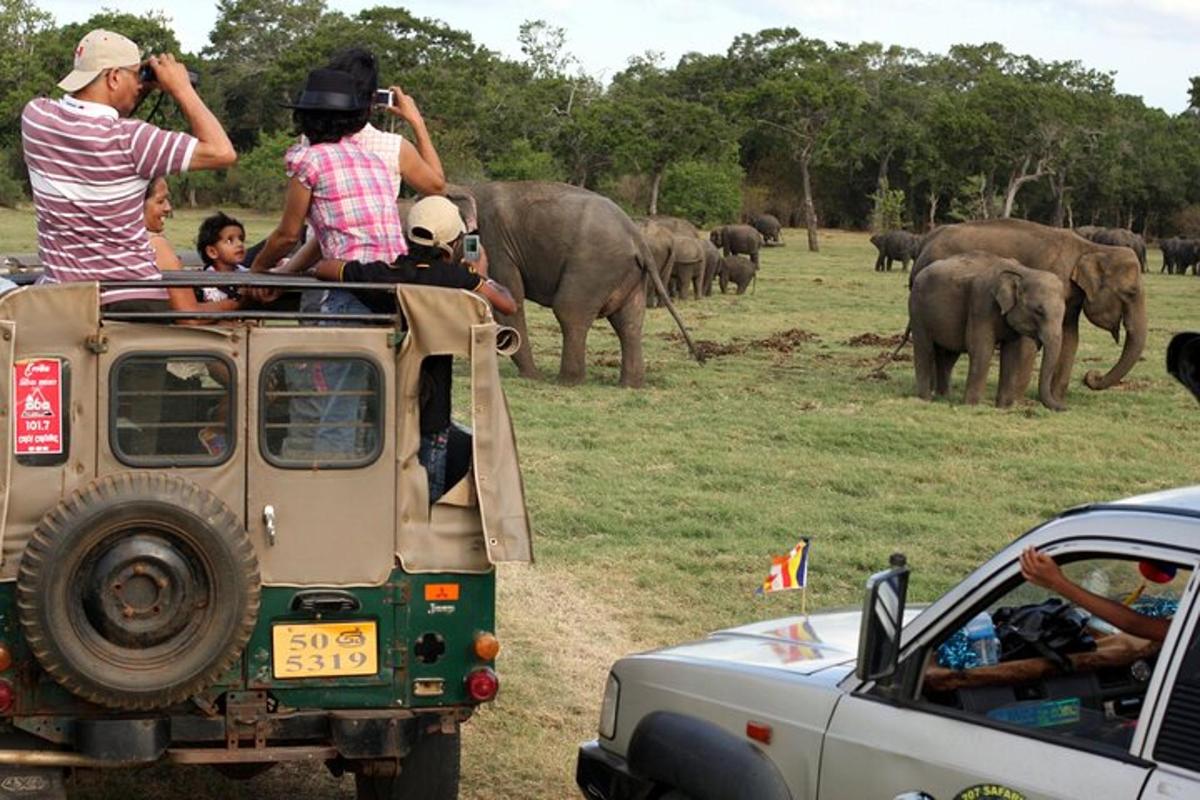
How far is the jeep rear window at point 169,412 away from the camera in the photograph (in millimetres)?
5762

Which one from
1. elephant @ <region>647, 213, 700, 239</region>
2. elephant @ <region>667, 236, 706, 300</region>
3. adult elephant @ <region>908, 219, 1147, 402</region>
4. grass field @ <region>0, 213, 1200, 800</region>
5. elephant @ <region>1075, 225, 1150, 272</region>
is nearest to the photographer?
grass field @ <region>0, 213, 1200, 800</region>

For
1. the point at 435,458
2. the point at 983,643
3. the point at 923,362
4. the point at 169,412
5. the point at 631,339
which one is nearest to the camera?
the point at 983,643

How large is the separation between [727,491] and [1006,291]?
6.74m

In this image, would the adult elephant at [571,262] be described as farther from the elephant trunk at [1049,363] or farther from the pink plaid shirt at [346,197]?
the pink plaid shirt at [346,197]

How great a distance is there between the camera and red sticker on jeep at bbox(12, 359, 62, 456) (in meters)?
5.64

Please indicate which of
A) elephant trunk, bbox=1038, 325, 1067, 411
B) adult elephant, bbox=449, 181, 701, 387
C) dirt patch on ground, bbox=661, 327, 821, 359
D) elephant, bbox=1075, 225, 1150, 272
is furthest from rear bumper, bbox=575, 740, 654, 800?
elephant, bbox=1075, 225, 1150, 272

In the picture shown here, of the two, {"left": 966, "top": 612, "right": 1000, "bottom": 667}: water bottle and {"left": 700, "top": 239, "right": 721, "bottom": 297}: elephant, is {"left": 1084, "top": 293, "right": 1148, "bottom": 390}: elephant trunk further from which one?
{"left": 966, "top": 612, "right": 1000, "bottom": 667}: water bottle

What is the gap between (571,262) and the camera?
2080cm

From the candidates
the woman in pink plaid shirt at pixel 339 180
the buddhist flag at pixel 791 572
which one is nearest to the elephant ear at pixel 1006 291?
the buddhist flag at pixel 791 572

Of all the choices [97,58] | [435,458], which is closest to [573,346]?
[97,58]

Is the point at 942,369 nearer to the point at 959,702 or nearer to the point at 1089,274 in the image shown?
the point at 1089,274

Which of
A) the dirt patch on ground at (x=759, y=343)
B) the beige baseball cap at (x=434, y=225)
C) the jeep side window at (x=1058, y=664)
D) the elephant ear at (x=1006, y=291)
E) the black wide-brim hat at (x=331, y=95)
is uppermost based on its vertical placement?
the black wide-brim hat at (x=331, y=95)

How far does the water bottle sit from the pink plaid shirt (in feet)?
10.4

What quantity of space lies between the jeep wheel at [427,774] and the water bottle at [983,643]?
213 cm
